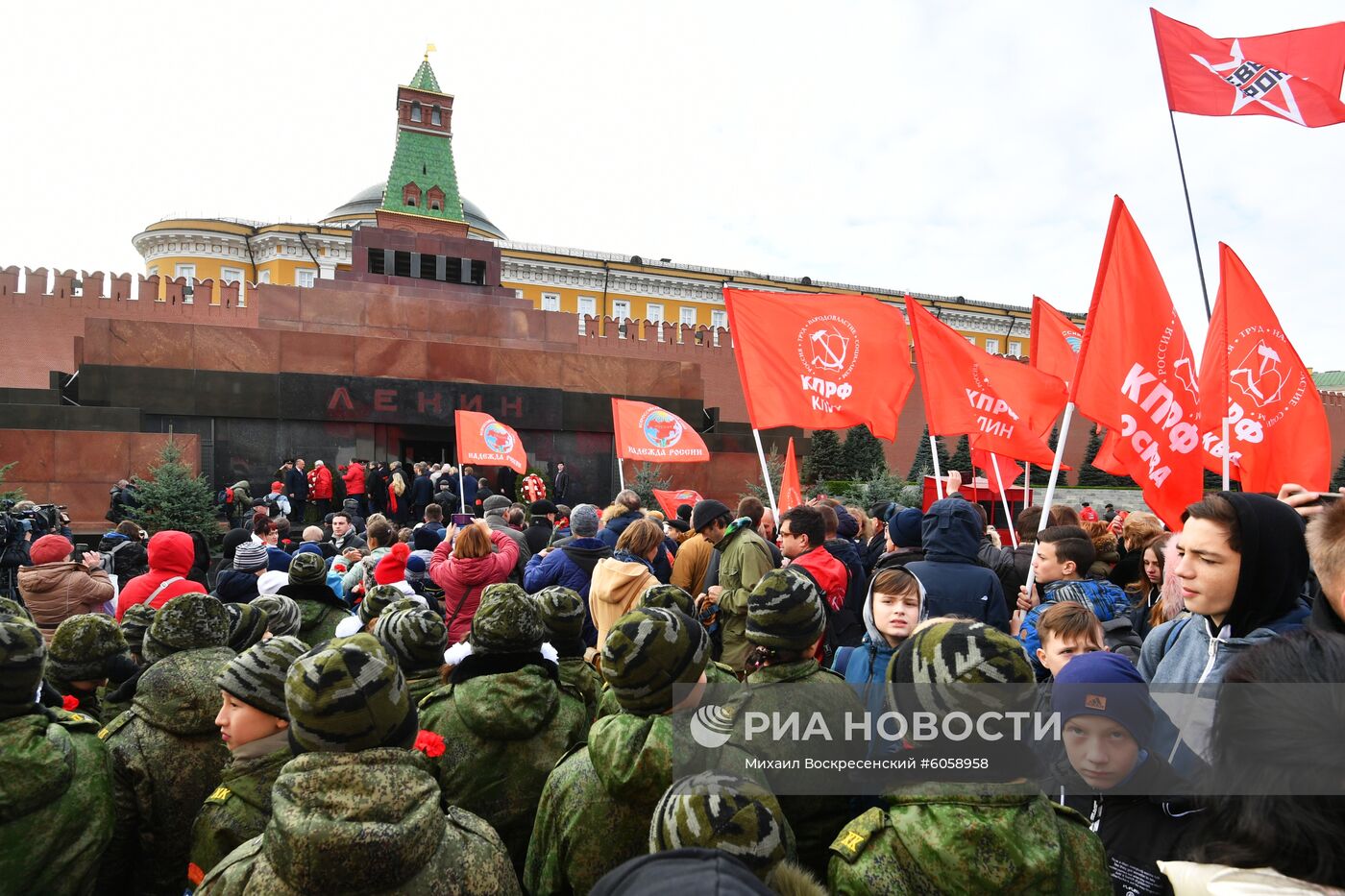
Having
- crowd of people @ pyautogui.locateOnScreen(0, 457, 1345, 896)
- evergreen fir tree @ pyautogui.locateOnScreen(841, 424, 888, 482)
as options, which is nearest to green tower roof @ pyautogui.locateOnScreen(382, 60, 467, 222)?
evergreen fir tree @ pyautogui.locateOnScreen(841, 424, 888, 482)

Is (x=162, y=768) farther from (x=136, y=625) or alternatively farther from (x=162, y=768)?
(x=136, y=625)

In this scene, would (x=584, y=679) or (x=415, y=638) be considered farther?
(x=584, y=679)

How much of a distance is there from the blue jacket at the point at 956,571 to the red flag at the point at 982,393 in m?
2.73

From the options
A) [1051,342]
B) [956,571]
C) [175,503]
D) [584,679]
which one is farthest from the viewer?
[175,503]

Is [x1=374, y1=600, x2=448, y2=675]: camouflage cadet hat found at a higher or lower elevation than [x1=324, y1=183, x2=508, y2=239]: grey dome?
lower

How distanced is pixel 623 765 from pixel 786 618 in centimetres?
57

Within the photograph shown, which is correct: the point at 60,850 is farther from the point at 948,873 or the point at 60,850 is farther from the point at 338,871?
the point at 948,873

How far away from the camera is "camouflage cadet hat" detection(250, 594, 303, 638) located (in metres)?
3.37

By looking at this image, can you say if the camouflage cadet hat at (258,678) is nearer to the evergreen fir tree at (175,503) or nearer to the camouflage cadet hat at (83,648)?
the camouflage cadet hat at (83,648)

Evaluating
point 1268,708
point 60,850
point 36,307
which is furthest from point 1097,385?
point 36,307

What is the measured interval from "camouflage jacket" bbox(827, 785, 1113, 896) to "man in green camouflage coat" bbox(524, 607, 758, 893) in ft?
1.77

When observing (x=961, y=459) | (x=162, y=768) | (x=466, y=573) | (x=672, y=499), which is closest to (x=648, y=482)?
(x=672, y=499)

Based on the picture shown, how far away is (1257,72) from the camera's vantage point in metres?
5.24

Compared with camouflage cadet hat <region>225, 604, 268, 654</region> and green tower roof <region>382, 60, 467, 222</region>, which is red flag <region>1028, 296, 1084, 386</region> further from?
green tower roof <region>382, 60, 467, 222</region>
